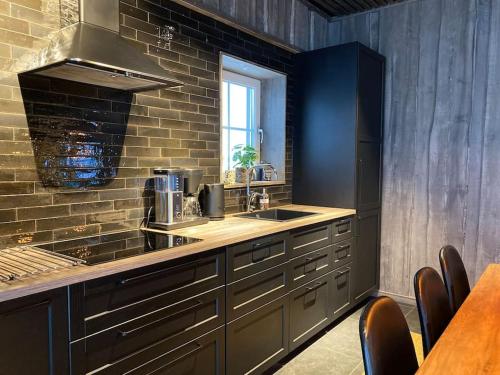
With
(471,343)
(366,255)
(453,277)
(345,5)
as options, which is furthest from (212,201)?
(345,5)

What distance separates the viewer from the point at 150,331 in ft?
5.40

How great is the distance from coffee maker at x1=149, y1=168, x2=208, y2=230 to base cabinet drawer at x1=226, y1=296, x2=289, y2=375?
2.15 feet

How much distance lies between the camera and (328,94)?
134 inches

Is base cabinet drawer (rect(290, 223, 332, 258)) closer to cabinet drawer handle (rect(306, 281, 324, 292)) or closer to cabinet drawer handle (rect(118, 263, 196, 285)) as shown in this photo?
cabinet drawer handle (rect(306, 281, 324, 292))

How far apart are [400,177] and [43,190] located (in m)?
2.94

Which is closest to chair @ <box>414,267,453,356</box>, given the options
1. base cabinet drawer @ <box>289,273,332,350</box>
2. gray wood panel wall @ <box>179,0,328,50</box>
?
base cabinet drawer @ <box>289,273,332,350</box>

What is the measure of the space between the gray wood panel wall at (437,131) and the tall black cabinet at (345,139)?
0.52 feet

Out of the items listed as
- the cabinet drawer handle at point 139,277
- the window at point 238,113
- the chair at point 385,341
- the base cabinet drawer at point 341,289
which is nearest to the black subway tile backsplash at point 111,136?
the window at point 238,113

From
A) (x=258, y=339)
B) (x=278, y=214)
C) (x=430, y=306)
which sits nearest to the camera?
(x=430, y=306)

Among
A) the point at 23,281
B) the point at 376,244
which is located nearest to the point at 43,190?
the point at 23,281

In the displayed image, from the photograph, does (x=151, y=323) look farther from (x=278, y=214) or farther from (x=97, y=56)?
(x=278, y=214)

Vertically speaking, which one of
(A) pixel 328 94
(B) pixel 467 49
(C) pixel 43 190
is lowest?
(C) pixel 43 190

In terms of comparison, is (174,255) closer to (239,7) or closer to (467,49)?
(239,7)

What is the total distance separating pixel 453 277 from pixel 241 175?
1750mm
